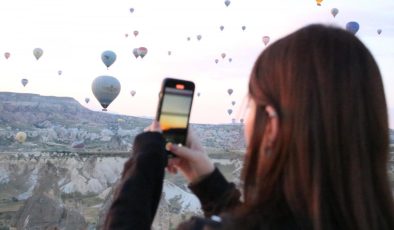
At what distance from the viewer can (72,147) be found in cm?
2748

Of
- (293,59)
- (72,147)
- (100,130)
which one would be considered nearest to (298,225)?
(293,59)

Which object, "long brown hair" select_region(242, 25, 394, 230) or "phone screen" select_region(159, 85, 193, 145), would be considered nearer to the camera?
"long brown hair" select_region(242, 25, 394, 230)

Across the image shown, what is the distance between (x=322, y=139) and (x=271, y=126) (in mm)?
59

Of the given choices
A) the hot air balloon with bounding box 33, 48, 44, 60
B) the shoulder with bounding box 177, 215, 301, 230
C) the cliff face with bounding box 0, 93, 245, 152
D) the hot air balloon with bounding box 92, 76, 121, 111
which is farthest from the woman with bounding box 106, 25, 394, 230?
the cliff face with bounding box 0, 93, 245, 152

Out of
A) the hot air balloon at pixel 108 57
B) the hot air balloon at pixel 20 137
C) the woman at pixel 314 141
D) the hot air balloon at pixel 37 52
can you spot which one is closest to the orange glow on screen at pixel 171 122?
the woman at pixel 314 141

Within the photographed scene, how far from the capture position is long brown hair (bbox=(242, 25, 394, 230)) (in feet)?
2.00

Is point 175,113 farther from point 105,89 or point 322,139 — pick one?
point 105,89

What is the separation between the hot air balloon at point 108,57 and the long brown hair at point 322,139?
13826mm

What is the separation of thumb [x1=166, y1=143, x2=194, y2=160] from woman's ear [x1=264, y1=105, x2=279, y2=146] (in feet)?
0.62

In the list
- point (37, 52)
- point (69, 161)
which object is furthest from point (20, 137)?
point (37, 52)

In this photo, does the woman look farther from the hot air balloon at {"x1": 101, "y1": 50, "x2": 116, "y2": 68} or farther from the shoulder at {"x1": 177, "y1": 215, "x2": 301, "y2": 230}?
the hot air balloon at {"x1": 101, "y1": 50, "x2": 116, "y2": 68}

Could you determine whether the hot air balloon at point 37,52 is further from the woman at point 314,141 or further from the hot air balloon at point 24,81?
the woman at point 314,141

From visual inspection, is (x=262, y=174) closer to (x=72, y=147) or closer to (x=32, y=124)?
(x=72, y=147)

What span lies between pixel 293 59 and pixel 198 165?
0.25m
